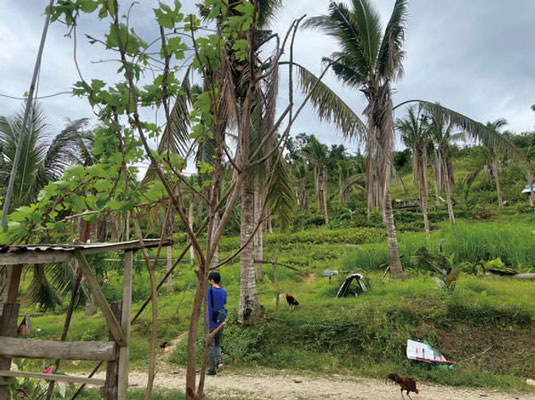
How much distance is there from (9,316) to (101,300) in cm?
115

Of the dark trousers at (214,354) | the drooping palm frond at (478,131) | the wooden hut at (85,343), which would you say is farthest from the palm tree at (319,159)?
the wooden hut at (85,343)

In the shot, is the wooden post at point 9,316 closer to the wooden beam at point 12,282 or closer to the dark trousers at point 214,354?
the wooden beam at point 12,282

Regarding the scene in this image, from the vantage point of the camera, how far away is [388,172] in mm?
8297

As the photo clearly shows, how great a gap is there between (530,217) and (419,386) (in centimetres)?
2274

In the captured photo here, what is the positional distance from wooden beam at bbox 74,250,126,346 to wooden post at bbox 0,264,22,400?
101 centimetres

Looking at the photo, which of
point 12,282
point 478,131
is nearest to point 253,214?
point 12,282

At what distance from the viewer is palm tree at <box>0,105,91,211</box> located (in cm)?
687

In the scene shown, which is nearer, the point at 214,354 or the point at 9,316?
the point at 9,316

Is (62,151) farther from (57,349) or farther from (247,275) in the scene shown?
(57,349)

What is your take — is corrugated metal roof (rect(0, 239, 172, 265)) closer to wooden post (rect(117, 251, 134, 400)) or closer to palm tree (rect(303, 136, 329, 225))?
wooden post (rect(117, 251, 134, 400))

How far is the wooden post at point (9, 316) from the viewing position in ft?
8.52

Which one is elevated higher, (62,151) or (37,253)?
(62,151)

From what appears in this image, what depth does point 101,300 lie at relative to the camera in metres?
2.01

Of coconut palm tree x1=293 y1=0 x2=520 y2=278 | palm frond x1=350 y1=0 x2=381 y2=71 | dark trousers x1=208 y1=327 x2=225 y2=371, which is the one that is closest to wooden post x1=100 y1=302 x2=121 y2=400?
dark trousers x1=208 y1=327 x2=225 y2=371
